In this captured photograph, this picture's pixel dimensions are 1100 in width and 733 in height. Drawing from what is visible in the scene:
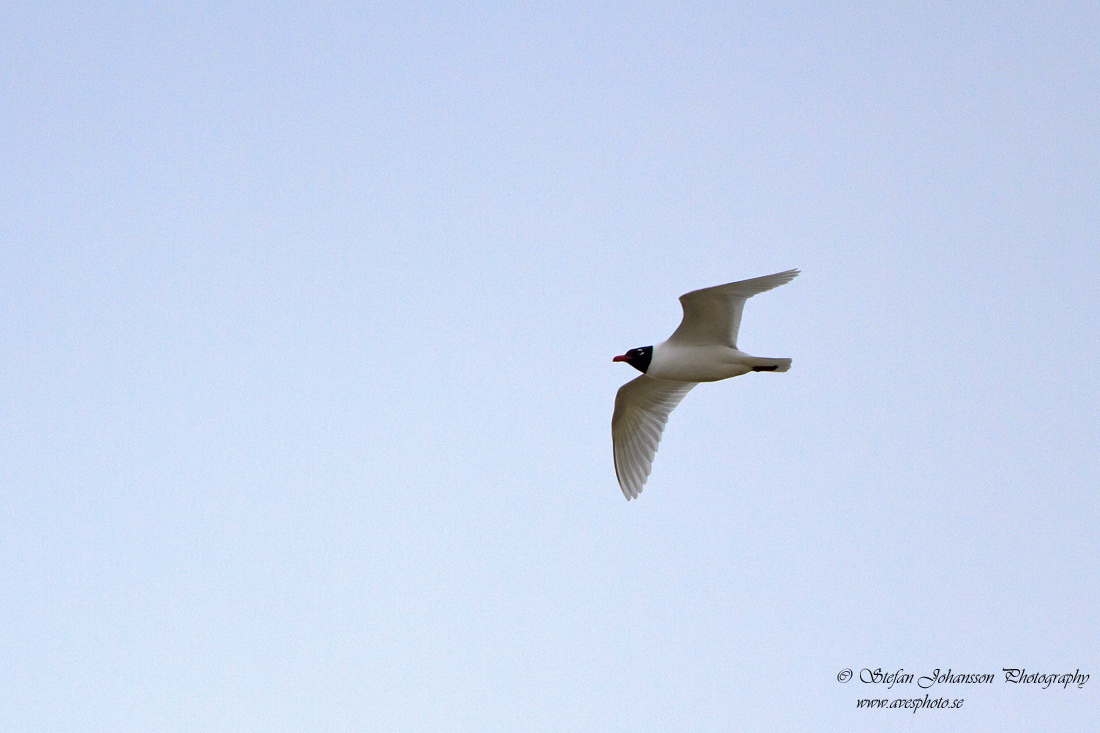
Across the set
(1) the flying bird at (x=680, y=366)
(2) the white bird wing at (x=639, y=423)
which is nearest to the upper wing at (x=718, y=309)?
(1) the flying bird at (x=680, y=366)

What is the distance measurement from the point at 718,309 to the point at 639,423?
6.71 ft

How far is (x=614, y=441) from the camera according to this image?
12.0m

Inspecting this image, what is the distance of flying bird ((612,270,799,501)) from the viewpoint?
400 inches

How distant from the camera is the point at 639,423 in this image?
12.0 meters

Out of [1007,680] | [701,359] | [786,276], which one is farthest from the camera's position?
[1007,680]

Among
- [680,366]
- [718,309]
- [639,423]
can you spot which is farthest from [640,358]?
[639,423]

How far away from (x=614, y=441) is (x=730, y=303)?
230 cm

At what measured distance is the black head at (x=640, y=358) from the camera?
10836 millimetres

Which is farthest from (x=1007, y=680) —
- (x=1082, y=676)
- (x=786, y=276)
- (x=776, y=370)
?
(x=786, y=276)

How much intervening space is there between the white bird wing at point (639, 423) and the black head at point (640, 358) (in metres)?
0.74

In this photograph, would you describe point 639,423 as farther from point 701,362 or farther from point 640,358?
point 701,362

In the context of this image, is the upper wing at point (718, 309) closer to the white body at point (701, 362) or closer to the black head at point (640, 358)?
the white body at point (701, 362)

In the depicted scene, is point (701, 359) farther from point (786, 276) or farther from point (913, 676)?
point (913, 676)

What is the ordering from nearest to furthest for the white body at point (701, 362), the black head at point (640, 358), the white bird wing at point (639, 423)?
the white body at point (701, 362) < the black head at point (640, 358) < the white bird wing at point (639, 423)
